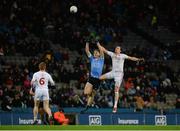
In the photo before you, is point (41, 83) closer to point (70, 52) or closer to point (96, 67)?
point (96, 67)

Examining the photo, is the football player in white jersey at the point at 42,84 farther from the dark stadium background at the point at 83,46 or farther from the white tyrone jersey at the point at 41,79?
the dark stadium background at the point at 83,46

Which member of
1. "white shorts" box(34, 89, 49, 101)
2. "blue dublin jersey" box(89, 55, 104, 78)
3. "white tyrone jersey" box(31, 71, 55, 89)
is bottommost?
"white shorts" box(34, 89, 49, 101)

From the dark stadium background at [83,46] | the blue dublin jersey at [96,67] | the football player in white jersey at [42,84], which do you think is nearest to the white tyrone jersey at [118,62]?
the blue dublin jersey at [96,67]

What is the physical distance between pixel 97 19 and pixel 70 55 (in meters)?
3.78

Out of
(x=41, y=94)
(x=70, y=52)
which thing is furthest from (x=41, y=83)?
(x=70, y=52)

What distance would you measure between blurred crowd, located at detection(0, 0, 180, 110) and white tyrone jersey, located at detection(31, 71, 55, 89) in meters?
6.52

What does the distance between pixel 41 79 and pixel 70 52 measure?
12.8 metres

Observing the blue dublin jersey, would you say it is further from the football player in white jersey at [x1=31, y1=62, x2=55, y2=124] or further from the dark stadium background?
the dark stadium background

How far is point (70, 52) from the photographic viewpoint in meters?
36.6

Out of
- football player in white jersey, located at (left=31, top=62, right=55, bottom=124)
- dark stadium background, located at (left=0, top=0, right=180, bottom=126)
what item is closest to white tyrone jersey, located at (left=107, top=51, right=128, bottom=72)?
football player in white jersey, located at (left=31, top=62, right=55, bottom=124)

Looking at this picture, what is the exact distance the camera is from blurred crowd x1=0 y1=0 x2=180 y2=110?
106 ft

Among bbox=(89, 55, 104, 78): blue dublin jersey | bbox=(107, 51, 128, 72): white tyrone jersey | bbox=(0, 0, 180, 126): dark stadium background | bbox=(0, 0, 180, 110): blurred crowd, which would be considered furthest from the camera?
bbox=(0, 0, 180, 126): dark stadium background

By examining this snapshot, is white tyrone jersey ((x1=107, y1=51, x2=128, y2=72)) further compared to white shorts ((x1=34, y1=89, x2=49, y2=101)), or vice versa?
white tyrone jersey ((x1=107, y1=51, x2=128, y2=72))

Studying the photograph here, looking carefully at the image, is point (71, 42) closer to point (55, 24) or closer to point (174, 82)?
point (55, 24)
